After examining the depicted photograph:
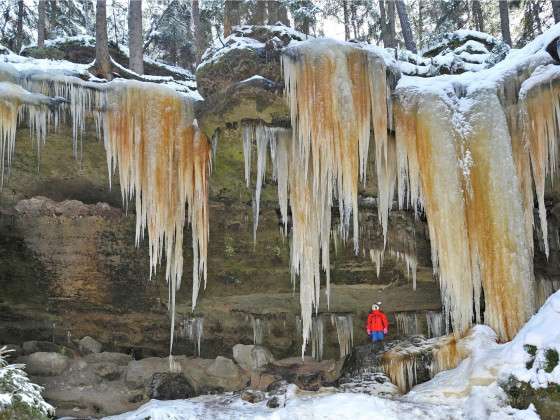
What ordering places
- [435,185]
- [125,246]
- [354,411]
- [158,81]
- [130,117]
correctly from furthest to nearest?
[125,246] < [158,81] < [130,117] < [435,185] < [354,411]

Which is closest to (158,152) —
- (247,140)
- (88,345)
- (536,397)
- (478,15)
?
(247,140)

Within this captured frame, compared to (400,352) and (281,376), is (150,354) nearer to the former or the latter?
(281,376)

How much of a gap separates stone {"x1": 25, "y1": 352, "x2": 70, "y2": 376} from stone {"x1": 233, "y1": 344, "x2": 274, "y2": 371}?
3.41 meters

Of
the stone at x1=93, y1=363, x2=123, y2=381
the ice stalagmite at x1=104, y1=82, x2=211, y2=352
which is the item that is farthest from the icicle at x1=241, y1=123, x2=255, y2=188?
the stone at x1=93, y1=363, x2=123, y2=381

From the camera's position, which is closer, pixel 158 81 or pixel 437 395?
pixel 437 395

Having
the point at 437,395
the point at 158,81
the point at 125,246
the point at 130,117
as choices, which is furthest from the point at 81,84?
the point at 437,395

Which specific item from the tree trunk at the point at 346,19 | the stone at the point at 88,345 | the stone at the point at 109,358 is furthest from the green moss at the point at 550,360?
the tree trunk at the point at 346,19

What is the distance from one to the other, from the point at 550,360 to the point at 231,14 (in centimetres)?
951

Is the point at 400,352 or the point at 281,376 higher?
the point at 400,352

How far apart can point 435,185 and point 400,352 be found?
2644 millimetres

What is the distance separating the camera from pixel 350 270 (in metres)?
10.7

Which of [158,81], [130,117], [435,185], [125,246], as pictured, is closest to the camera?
[435,185]

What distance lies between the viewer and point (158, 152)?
7938 millimetres

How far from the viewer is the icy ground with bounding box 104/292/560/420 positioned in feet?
18.7
